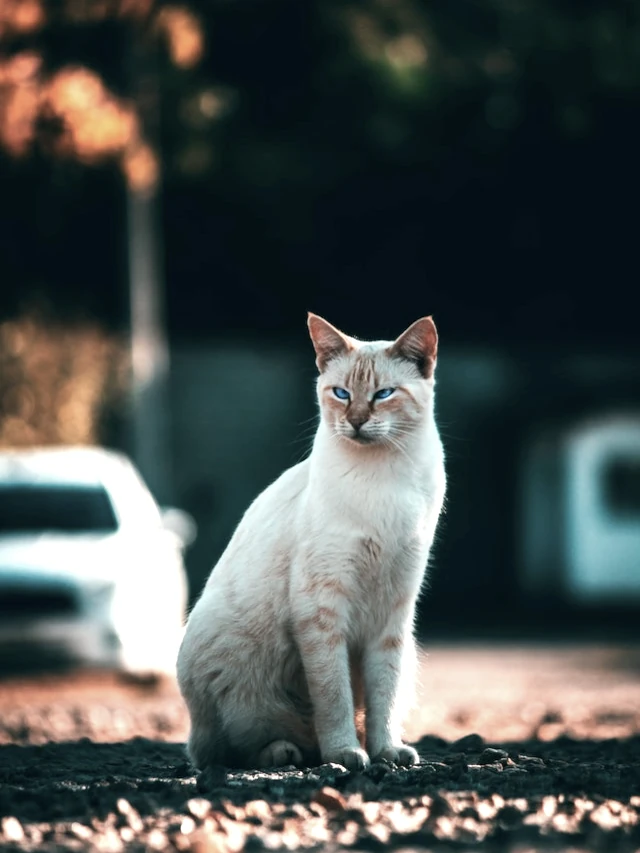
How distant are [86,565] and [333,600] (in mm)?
7973

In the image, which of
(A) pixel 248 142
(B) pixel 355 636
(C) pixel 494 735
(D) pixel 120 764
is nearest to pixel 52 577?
(C) pixel 494 735

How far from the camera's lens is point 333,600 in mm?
6352

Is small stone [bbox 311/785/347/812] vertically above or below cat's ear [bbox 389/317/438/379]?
below

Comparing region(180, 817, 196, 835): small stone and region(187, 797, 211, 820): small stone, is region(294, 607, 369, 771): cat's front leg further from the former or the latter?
region(180, 817, 196, 835): small stone

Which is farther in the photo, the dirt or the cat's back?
the cat's back

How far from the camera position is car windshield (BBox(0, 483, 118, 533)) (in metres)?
14.8

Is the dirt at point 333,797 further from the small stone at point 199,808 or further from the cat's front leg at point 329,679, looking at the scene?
the cat's front leg at point 329,679

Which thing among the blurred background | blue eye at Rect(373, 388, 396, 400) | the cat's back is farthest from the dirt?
the blurred background

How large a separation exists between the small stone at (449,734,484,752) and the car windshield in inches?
293

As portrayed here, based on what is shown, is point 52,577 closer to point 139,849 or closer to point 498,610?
point 139,849

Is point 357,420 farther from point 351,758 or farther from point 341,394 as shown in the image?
Result: point 351,758

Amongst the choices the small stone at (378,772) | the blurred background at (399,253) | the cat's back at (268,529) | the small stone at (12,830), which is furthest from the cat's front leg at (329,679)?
the blurred background at (399,253)

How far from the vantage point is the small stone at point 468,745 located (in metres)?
7.64

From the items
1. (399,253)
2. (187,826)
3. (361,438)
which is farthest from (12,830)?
(399,253)
